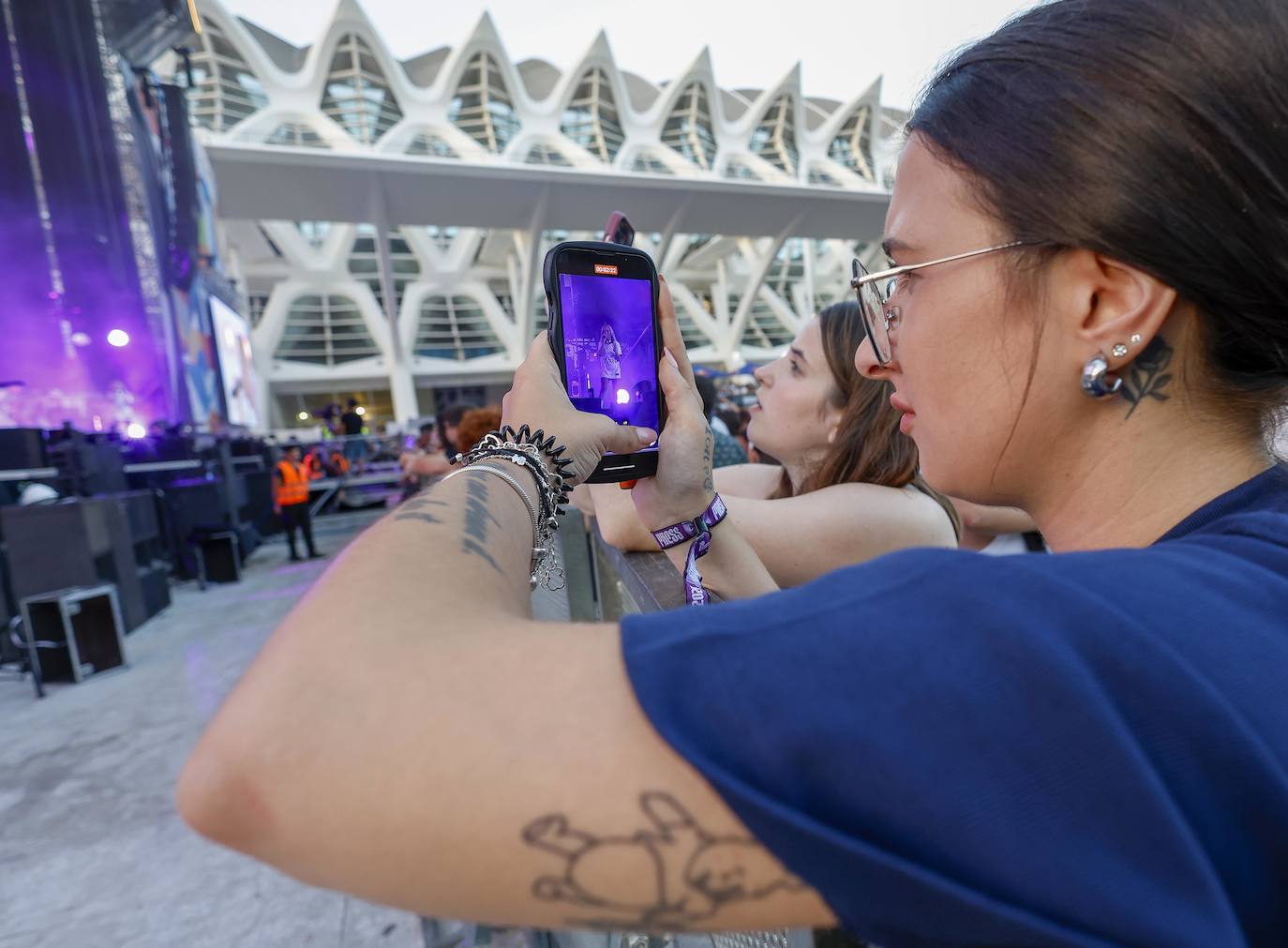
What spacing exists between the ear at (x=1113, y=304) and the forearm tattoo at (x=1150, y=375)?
0.8 inches

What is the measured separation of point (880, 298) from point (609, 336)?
471mm

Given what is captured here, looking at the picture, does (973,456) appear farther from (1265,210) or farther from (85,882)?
(85,882)

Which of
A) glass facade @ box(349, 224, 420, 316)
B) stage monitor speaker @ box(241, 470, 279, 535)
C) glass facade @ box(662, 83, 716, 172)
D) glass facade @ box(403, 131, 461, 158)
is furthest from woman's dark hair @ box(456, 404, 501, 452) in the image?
glass facade @ box(662, 83, 716, 172)

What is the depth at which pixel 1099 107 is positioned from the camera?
634 millimetres

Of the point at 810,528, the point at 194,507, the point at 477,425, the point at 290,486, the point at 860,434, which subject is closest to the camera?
the point at 810,528

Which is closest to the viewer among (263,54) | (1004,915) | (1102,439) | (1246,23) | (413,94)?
(1004,915)

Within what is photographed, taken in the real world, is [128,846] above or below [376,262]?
below

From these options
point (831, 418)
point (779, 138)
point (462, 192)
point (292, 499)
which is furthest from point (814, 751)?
point (779, 138)

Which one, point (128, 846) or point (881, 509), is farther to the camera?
point (128, 846)

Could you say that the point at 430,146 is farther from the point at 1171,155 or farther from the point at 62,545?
the point at 1171,155

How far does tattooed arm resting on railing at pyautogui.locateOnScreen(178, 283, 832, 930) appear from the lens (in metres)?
0.40

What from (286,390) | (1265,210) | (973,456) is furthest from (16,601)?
(286,390)

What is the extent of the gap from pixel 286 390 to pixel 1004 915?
37113mm

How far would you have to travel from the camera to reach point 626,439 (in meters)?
1.08
